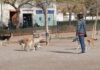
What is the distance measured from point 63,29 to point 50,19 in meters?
19.0

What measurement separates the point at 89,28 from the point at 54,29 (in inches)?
303

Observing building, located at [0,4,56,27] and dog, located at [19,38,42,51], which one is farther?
building, located at [0,4,56,27]

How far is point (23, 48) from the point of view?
2178 cm

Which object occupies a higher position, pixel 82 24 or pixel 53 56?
pixel 82 24

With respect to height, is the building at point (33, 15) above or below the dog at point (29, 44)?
above

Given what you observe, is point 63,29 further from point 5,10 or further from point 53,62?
point 53,62

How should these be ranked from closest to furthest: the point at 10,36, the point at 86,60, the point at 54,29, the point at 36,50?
the point at 86,60
the point at 36,50
the point at 10,36
the point at 54,29

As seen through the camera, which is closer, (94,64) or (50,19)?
(94,64)

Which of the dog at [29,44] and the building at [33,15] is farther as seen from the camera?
the building at [33,15]

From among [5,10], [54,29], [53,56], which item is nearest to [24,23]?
[5,10]

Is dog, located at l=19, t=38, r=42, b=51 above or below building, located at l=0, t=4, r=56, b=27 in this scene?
below

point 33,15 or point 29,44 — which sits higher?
point 33,15

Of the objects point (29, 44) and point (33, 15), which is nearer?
point (29, 44)

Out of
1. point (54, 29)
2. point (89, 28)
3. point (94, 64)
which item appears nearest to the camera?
point (94, 64)
